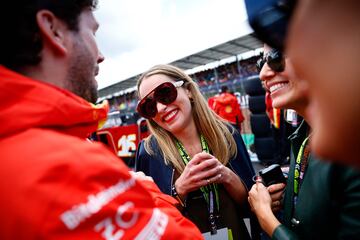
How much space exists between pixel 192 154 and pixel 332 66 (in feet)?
5.26

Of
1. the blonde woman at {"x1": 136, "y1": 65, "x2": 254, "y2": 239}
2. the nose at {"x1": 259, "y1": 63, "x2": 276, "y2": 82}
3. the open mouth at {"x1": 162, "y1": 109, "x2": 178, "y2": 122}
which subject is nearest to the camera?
the nose at {"x1": 259, "y1": 63, "x2": 276, "y2": 82}

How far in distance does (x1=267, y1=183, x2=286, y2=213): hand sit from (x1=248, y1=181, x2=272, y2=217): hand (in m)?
0.04

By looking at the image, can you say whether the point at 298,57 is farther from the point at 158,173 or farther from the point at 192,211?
the point at 158,173

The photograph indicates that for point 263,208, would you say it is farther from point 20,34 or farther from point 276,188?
point 20,34

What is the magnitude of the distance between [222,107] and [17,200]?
22.3 feet

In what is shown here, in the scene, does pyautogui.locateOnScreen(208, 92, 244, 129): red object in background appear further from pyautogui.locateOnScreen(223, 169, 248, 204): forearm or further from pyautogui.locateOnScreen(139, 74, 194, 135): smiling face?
pyautogui.locateOnScreen(223, 169, 248, 204): forearm

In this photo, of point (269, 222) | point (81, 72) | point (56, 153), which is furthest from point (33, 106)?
point (269, 222)

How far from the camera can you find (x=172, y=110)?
196cm

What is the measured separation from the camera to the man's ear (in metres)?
0.89

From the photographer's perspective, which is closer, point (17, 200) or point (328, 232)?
point (17, 200)

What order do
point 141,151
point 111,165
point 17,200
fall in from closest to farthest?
point 17,200 < point 111,165 < point 141,151

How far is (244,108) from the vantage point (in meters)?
12.1

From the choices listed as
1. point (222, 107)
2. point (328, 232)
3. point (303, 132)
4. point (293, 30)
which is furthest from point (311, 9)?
point (222, 107)

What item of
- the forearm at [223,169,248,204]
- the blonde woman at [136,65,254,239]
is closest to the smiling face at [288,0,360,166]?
the blonde woman at [136,65,254,239]
